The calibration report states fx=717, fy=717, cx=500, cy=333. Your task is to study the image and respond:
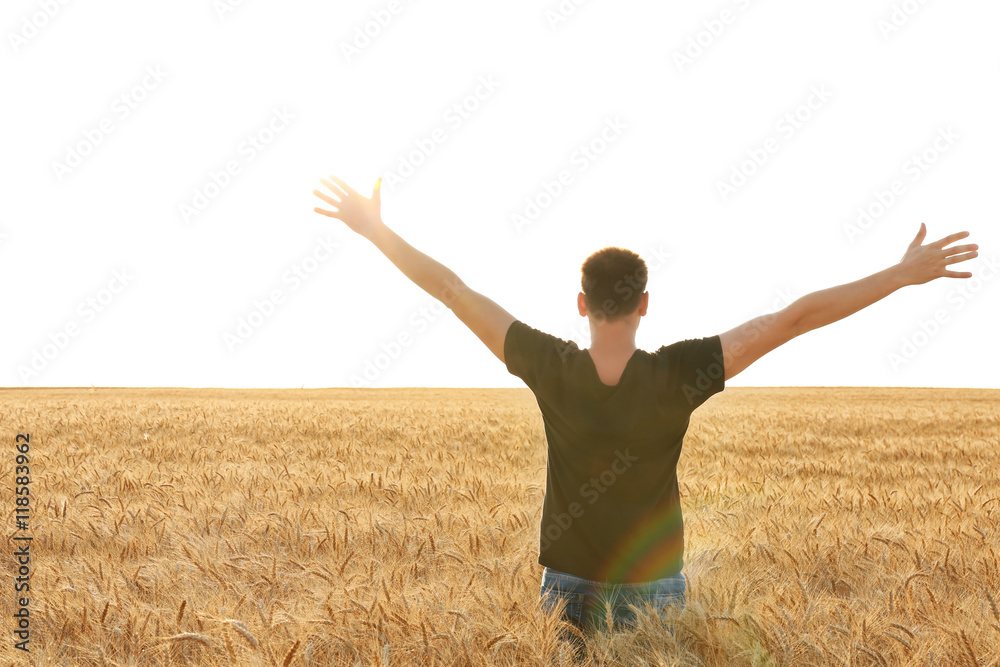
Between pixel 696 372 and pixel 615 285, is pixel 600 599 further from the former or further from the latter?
pixel 615 285

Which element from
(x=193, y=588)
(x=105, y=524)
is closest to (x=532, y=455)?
(x=105, y=524)

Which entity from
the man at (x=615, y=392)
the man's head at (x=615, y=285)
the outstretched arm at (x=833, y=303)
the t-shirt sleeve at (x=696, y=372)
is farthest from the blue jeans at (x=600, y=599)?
the man's head at (x=615, y=285)

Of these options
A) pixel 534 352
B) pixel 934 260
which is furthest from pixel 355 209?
pixel 934 260

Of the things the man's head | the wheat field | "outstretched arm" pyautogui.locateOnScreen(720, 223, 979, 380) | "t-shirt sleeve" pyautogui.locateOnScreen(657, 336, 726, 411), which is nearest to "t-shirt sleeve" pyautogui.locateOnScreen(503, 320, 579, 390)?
the man's head

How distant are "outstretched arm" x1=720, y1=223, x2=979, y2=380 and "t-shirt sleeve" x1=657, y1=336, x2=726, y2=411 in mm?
29

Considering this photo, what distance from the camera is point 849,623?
9.14 ft

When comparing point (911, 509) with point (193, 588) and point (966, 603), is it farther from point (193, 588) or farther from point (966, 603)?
point (193, 588)

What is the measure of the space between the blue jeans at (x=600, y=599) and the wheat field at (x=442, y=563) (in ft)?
0.22

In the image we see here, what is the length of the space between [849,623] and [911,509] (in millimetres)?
3141

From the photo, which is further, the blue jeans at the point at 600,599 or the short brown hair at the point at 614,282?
the blue jeans at the point at 600,599

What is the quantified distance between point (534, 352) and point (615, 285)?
364 mm

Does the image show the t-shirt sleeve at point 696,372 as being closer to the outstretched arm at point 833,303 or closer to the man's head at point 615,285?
the outstretched arm at point 833,303

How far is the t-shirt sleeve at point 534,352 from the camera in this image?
2465 mm

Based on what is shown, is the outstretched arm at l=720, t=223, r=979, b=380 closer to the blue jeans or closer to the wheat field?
the blue jeans
